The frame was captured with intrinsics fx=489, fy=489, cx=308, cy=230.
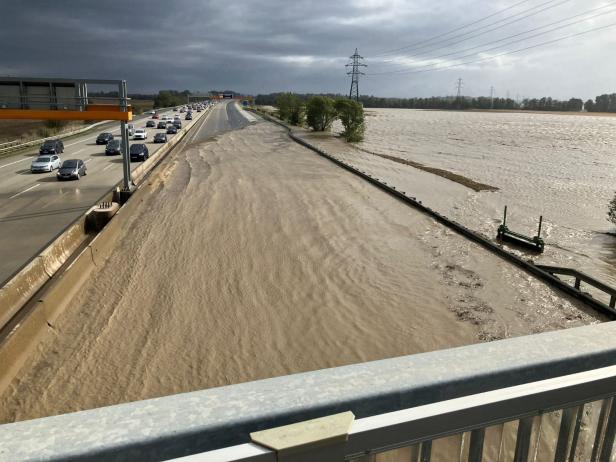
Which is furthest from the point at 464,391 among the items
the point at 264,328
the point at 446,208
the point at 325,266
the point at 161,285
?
the point at 446,208

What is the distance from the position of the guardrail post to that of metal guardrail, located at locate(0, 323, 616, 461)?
3 centimetres

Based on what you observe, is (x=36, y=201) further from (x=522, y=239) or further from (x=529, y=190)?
(x=529, y=190)

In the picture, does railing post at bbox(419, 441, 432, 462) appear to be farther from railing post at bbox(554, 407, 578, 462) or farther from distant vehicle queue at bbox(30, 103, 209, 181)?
distant vehicle queue at bbox(30, 103, 209, 181)

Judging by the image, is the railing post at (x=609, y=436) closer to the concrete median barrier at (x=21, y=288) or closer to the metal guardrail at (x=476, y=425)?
the metal guardrail at (x=476, y=425)

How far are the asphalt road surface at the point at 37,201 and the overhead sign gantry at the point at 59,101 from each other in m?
3.61

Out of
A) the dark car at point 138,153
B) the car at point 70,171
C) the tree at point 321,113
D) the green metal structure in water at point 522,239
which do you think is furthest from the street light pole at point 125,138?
the tree at point 321,113

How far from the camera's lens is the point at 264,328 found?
40.5ft

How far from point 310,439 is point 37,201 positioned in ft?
88.1

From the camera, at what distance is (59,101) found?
24.0 m

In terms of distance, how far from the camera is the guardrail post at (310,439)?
1.43 meters

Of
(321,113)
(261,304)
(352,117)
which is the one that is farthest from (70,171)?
(321,113)

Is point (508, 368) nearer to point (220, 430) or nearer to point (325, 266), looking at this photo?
point (220, 430)

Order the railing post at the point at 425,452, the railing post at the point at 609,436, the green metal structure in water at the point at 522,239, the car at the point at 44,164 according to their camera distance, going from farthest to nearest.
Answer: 1. the car at the point at 44,164
2. the green metal structure in water at the point at 522,239
3. the railing post at the point at 609,436
4. the railing post at the point at 425,452

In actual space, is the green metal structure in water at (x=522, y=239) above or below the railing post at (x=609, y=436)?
below
